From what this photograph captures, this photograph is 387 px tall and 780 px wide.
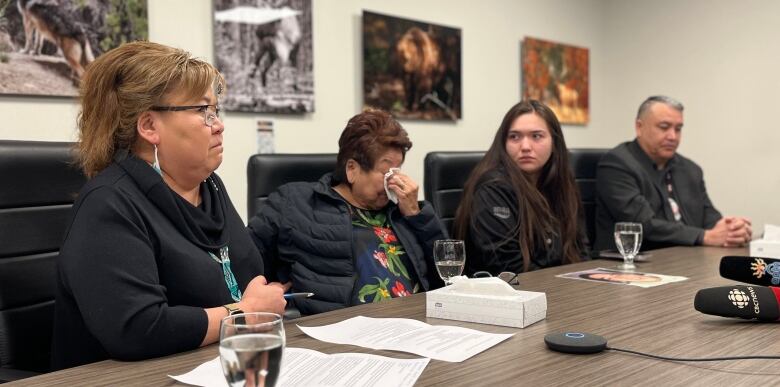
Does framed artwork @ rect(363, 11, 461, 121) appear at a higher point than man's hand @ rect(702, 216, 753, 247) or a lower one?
higher

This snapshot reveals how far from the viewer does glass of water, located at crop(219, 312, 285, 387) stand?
788 mm

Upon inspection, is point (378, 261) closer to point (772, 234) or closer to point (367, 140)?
point (367, 140)

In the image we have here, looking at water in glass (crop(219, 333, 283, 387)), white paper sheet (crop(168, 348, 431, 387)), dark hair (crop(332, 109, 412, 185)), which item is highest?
dark hair (crop(332, 109, 412, 185))

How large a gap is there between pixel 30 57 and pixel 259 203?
1.09 meters

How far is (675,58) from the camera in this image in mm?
5125

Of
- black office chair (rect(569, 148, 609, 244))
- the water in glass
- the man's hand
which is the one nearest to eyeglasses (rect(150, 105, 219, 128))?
the water in glass

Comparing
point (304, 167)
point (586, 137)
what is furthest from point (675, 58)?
point (304, 167)

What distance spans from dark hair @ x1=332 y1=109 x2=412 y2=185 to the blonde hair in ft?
2.44

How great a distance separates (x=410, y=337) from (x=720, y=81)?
4.40 meters

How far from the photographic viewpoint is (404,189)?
216 centimetres

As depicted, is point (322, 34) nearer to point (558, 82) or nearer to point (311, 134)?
point (311, 134)

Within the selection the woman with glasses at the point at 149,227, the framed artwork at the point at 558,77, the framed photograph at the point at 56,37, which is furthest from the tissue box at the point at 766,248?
the framed artwork at the point at 558,77

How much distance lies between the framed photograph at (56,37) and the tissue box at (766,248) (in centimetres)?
244

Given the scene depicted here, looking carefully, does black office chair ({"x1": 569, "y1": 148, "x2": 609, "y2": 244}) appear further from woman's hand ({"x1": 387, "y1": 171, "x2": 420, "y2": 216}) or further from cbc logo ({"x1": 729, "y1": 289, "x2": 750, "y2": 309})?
cbc logo ({"x1": 729, "y1": 289, "x2": 750, "y2": 309})
